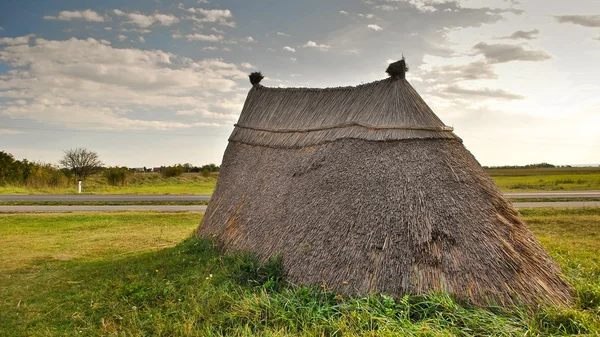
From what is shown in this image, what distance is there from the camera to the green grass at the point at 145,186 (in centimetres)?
3111

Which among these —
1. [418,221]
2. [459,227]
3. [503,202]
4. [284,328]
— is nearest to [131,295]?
[284,328]

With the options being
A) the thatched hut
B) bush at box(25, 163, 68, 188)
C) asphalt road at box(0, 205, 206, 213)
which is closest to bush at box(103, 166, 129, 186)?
bush at box(25, 163, 68, 188)

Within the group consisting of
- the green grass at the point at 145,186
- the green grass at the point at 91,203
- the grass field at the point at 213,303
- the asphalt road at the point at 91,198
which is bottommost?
the grass field at the point at 213,303

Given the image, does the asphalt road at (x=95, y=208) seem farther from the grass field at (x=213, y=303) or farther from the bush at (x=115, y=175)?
the bush at (x=115, y=175)

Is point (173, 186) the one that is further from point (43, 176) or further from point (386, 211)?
point (386, 211)

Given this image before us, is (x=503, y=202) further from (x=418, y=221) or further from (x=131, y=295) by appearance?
(x=131, y=295)

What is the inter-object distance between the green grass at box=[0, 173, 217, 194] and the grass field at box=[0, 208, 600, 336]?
20030 millimetres

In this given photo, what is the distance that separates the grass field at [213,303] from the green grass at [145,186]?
20030 millimetres

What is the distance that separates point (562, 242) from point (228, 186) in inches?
408

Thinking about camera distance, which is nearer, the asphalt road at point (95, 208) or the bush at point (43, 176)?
the asphalt road at point (95, 208)

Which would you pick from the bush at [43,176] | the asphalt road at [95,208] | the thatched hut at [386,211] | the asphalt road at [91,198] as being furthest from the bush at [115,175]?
the thatched hut at [386,211]

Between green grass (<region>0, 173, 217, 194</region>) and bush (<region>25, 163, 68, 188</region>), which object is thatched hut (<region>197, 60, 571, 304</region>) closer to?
green grass (<region>0, 173, 217, 194</region>)

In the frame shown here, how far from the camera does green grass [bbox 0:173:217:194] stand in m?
31.1

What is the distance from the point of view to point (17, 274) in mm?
10594
